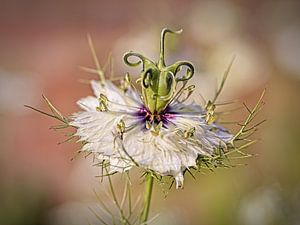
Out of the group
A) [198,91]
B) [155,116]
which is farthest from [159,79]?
[198,91]

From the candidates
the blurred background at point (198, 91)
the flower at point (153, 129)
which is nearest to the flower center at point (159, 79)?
the flower at point (153, 129)

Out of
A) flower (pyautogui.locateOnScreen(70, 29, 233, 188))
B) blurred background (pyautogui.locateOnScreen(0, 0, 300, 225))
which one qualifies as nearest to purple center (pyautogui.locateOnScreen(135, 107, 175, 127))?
flower (pyautogui.locateOnScreen(70, 29, 233, 188))

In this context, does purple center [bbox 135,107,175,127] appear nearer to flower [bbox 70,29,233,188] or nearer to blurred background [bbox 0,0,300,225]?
flower [bbox 70,29,233,188]

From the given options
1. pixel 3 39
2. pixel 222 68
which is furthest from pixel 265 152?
pixel 3 39

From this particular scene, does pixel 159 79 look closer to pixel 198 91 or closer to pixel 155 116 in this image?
pixel 155 116

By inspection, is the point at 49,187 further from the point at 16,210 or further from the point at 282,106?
the point at 282,106

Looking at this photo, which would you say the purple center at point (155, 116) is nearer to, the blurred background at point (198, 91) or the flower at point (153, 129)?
the flower at point (153, 129)
